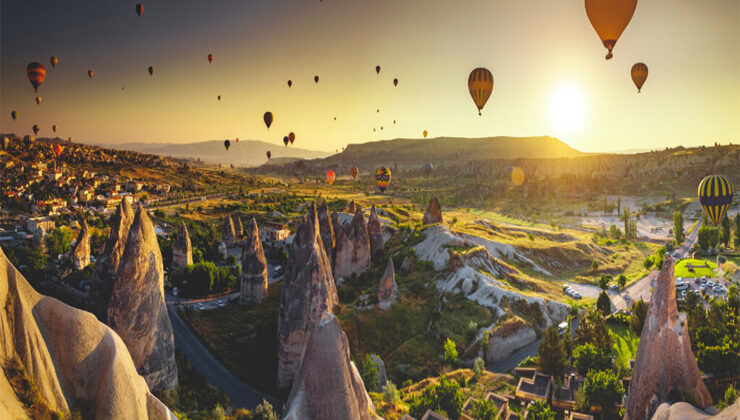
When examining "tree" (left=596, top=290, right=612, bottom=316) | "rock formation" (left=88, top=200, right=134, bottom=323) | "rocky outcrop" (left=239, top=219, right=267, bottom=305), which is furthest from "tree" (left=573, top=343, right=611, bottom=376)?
"rock formation" (left=88, top=200, right=134, bottom=323)

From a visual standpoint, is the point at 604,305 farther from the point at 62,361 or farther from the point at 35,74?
the point at 35,74

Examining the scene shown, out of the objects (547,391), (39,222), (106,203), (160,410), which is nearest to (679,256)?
(547,391)

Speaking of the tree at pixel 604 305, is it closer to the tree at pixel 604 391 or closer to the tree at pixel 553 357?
the tree at pixel 553 357

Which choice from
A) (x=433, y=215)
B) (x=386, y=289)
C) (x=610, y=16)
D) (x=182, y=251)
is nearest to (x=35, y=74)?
(x=182, y=251)

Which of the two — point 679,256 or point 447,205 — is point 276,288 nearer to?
point 679,256

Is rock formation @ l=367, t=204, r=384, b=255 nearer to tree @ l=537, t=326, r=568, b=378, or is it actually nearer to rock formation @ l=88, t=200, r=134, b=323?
tree @ l=537, t=326, r=568, b=378

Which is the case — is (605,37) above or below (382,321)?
above
